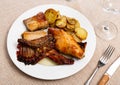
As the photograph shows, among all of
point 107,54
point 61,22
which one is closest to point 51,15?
point 61,22

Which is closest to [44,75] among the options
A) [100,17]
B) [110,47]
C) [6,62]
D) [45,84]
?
[45,84]

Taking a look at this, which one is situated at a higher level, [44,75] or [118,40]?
[118,40]

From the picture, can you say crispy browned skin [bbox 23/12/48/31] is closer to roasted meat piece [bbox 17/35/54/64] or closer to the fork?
roasted meat piece [bbox 17/35/54/64]

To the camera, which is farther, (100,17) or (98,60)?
(100,17)

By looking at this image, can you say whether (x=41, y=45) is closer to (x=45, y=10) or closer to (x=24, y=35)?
(x=24, y=35)

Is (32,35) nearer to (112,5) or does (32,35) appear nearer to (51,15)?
(51,15)
